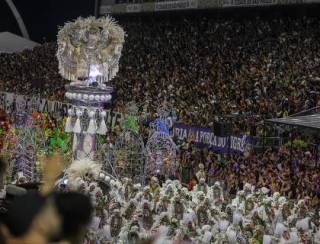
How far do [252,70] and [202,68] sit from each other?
3505mm

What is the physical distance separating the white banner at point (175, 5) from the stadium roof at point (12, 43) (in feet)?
38.2

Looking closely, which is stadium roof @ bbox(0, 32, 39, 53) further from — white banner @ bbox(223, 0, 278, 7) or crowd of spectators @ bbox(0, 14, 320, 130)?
white banner @ bbox(223, 0, 278, 7)

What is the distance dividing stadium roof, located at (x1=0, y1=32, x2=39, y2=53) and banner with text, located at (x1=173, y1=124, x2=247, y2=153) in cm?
2345

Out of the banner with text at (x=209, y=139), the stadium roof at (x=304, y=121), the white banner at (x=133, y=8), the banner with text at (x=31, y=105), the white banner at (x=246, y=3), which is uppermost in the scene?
the white banner at (x=133, y=8)

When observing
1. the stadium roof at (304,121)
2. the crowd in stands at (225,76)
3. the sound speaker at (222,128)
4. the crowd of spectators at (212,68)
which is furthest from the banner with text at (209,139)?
the stadium roof at (304,121)

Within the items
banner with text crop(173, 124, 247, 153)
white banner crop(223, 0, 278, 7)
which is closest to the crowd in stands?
banner with text crop(173, 124, 247, 153)

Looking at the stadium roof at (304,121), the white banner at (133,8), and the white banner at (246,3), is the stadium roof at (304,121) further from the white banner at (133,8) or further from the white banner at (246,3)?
the white banner at (133,8)

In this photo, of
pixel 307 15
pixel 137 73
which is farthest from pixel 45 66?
pixel 307 15

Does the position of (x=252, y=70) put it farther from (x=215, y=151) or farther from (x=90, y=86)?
(x=90, y=86)

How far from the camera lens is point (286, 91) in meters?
18.4

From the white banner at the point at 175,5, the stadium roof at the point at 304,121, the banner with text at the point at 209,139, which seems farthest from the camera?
the white banner at the point at 175,5

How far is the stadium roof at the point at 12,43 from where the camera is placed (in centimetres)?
3903

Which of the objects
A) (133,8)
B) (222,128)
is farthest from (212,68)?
(133,8)

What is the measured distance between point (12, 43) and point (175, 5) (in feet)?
44.1
